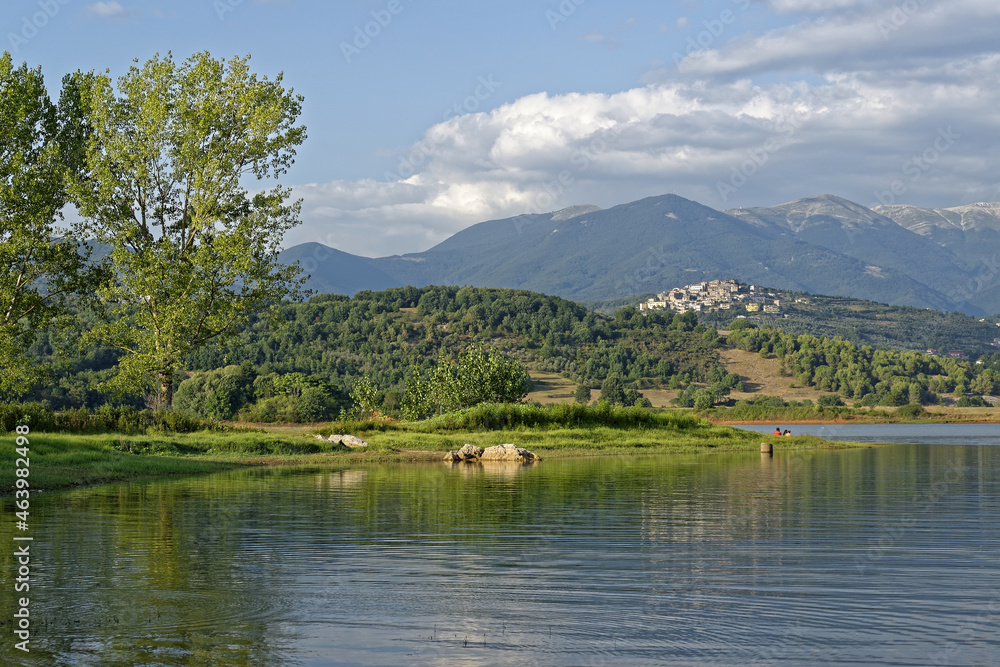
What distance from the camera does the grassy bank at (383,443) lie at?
1262 inches

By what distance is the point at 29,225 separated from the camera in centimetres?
4131

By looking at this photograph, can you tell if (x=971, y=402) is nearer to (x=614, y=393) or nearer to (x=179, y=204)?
(x=614, y=393)

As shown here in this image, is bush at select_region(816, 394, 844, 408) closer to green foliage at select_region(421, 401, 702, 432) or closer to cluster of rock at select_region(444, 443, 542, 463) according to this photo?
green foliage at select_region(421, 401, 702, 432)

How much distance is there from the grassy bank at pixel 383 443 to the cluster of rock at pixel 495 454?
182 cm

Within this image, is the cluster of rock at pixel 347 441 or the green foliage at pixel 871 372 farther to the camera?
the green foliage at pixel 871 372

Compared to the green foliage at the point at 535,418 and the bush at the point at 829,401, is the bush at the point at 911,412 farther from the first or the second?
the green foliage at the point at 535,418

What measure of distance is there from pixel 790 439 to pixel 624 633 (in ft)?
202

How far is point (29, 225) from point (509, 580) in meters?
36.2

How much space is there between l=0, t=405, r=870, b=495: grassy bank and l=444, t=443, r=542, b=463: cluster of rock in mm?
1818

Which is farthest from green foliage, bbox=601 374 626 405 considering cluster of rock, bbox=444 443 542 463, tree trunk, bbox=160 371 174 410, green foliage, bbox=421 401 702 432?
tree trunk, bbox=160 371 174 410

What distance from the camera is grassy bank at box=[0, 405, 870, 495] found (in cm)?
3206

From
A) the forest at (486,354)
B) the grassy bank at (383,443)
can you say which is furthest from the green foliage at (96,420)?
the forest at (486,354)

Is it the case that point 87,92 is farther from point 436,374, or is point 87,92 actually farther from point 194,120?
point 436,374

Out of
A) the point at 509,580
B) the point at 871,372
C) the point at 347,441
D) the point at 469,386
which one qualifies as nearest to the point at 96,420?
the point at 347,441
